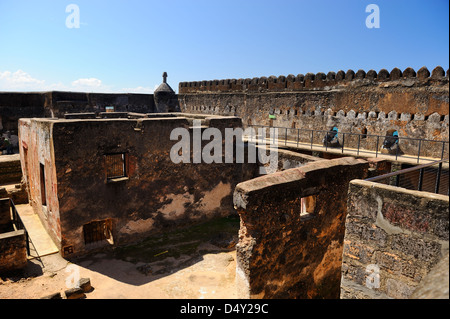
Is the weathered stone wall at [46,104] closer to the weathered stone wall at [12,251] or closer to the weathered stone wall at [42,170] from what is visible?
the weathered stone wall at [42,170]

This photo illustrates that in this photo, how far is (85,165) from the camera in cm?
905

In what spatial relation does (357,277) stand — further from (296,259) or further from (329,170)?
(329,170)

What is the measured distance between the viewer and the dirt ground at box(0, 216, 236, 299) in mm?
7590

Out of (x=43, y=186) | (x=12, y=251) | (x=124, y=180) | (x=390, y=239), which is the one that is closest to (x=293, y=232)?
(x=390, y=239)

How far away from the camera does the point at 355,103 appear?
14859mm

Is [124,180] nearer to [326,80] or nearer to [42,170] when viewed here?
[42,170]

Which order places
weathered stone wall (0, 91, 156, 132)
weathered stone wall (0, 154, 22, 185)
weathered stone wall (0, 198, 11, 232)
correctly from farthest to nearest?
weathered stone wall (0, 91, 156, 132), weathered stone wall (0, 154, 22, 185), weathered stone wall (0, 198, 11, 232)

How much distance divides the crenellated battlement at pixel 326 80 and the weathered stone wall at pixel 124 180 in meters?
6.34

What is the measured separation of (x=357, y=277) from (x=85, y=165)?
7.39 m

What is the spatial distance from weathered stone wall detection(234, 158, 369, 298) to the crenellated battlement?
6.78 m

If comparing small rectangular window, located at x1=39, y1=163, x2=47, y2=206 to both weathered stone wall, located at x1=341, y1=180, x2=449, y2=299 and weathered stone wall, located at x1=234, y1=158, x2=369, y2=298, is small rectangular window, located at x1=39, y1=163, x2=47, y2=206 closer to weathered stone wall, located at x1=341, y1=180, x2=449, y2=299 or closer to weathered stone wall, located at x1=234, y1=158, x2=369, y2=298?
weathered stone wall, located at x1=234, y1=158, x2=369, y2=298

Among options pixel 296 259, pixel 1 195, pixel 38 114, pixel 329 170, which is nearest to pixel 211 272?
pixel 296 259

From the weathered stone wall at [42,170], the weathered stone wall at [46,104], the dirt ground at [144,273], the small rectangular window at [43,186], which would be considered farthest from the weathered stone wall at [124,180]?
the weathered stone wall at [46,104]

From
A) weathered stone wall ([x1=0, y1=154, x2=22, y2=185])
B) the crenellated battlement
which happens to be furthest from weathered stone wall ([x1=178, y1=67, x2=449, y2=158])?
weathered stone wall ([x1=0, y1=154, x2=22, y2=185])
